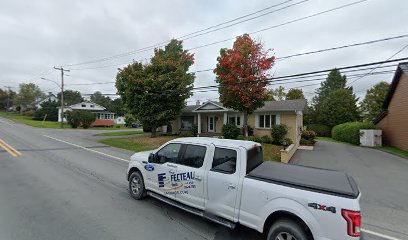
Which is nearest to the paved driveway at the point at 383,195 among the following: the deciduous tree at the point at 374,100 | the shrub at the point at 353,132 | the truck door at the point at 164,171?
the truck door at the point at 164,171

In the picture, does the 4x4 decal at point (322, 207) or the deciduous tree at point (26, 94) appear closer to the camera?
the 4x4 decal at point (322, 207)

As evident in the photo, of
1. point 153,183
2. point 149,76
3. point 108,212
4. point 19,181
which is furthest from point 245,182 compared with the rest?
point 149,76

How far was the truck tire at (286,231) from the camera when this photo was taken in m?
2.94

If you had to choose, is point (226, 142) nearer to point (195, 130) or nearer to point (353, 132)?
point (195, 130)

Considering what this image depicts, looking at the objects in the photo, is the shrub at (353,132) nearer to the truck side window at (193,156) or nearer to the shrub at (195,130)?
the shrub at (195,130)

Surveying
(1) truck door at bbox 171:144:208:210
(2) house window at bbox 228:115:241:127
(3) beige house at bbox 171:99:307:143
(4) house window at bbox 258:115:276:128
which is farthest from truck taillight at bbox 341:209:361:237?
(2) house window at bbox 228:115:241:127

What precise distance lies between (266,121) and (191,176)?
1573cm

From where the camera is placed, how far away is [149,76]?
61.4 feet

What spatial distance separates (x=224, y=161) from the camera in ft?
Result: 13.0

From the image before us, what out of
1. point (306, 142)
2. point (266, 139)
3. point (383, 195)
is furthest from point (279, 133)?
point (383, 195)

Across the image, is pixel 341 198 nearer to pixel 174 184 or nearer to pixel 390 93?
pixel 174 184

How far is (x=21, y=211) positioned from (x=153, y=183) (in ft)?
9.46

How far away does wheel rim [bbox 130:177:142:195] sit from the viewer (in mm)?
5298

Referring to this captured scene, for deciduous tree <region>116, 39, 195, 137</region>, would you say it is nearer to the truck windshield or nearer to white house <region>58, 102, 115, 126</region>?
the truck windshield
